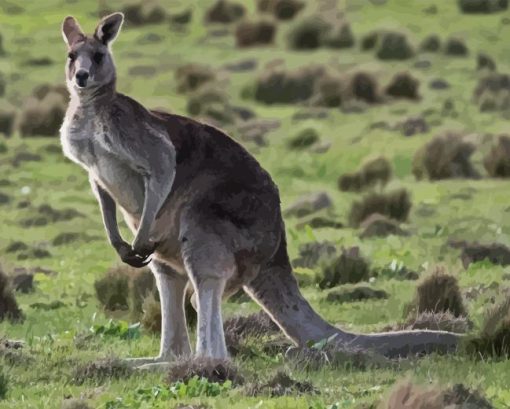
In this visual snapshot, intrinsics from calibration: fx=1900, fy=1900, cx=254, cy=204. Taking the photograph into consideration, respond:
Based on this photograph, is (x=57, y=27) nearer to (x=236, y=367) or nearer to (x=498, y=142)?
(x=498, y=142)

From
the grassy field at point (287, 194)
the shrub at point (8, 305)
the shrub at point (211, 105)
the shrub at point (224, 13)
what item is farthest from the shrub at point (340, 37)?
the shrub at point (8, 305)

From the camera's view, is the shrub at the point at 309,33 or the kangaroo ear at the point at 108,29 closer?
the kangaroo ear at the point at 108,29

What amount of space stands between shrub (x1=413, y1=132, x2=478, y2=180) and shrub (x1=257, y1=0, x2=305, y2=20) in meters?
16.6

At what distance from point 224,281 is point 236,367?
2.39ft

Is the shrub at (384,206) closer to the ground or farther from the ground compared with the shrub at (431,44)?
closer to the ground

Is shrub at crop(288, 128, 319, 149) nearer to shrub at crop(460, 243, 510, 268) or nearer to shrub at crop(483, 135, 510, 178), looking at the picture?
shrub at crop(483, 135, 510, 178)

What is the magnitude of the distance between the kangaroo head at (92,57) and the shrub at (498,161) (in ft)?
45.8

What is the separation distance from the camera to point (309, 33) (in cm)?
3869

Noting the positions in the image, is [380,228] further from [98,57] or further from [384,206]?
[98,57]

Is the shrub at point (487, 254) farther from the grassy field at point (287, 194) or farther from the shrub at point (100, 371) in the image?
the shrub at point (100, 371)

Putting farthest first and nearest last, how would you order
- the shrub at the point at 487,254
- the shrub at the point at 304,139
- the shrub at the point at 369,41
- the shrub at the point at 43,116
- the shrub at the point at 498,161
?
the shrub at the point at 369,41 < the shrub at the point at 43,116 < the shrub at the point at 304,139 < the shrub at the point at 498,161 < the shrub at the point at 487,254

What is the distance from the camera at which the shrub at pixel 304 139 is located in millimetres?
27875

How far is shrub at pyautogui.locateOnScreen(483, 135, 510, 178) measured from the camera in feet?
81.9

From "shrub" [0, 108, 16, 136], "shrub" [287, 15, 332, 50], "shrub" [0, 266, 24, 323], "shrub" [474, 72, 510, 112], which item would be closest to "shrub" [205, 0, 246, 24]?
"shrub" [287, 15, 332, 50]
